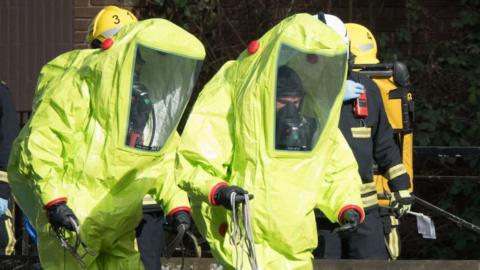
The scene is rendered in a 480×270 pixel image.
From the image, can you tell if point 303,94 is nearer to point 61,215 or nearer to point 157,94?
point 157,94

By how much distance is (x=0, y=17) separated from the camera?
37.0ft

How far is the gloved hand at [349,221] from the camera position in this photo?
6.19 metres

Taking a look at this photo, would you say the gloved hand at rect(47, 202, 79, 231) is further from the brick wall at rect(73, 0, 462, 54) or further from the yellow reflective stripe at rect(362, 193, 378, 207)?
the brick wall at rect(73, 0, 462, 54)

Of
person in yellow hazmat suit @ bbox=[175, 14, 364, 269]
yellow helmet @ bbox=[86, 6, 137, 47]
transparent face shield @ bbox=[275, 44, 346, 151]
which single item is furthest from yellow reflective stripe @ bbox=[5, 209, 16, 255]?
transparent face shield @ bbox=[275, 44, 346, 151]

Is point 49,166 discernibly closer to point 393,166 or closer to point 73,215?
point 73,215

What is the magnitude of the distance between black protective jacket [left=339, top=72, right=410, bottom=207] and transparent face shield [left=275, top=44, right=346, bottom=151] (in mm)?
1709

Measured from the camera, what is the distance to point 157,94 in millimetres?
6703

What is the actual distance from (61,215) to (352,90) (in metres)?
2.28

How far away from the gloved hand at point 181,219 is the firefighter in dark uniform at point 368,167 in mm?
1389

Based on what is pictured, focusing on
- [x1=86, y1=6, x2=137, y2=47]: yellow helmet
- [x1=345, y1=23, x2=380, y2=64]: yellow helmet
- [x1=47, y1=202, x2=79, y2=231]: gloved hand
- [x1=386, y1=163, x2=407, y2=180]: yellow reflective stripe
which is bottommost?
[x1=386, y1=163, x2=407, y2=180]: yellow reflective stripe

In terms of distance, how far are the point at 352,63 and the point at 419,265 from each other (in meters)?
1.30

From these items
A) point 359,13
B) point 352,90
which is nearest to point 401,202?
point 352,90

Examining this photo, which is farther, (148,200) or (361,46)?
(361,46)

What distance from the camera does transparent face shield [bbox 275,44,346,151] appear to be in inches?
241
